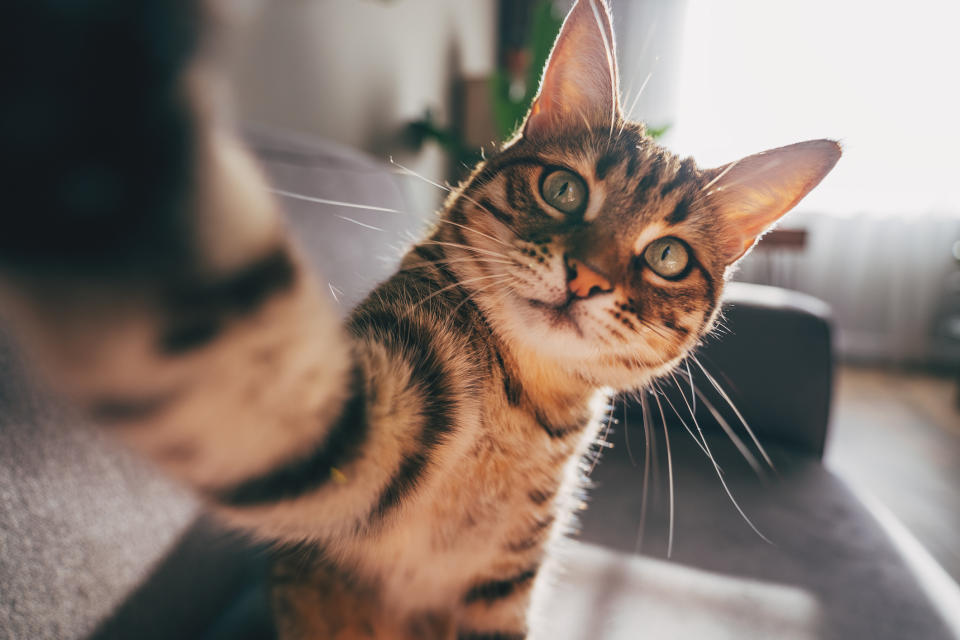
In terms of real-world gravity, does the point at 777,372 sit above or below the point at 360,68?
below

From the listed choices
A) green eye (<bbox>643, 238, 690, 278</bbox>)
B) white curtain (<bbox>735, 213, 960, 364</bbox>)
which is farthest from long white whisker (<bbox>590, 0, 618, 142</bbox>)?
white curtain (<bbox>735, 213, 960, 364</bbox>)

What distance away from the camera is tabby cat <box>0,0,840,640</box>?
0.41ft

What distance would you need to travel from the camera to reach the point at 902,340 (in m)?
2.62

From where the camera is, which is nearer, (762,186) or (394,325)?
(394,325)

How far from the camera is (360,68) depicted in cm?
149

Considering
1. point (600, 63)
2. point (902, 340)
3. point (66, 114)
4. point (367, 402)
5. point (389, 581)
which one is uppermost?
point (600, 63)

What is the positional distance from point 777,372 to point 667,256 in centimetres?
56

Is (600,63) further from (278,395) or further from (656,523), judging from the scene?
(656,523)

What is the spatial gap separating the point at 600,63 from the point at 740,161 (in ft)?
0.53

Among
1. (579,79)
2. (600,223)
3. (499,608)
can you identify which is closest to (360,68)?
(579,79)

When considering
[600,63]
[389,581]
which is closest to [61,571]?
[389,581]

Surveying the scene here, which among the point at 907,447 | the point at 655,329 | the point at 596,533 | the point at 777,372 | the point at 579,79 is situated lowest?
the point at 907,447

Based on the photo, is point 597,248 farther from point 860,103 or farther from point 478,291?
point 860,103

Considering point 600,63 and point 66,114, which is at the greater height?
point 600,63
